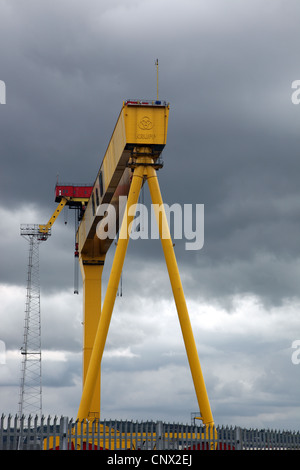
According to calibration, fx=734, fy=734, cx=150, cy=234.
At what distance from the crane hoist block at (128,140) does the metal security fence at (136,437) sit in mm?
11489

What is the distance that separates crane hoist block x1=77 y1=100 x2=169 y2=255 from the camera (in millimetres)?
29328

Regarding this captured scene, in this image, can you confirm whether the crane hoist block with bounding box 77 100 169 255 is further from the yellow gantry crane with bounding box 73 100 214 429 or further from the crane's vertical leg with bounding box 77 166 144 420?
the crane's vertical leg with bounding box 77 166 144 420

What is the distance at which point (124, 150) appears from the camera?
98.4 feet

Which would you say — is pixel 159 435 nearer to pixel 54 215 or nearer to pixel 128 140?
pixel 128 140

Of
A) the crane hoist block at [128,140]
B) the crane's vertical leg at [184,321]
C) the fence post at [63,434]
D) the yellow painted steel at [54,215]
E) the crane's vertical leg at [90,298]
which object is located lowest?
the fence post at [63,434]

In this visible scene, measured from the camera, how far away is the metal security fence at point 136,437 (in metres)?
19.5

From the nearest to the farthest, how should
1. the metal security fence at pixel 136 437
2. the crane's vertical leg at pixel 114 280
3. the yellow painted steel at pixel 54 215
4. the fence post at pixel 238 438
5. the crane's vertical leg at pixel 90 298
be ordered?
the metal security fence at pixel 136 437 → the fence post at pixel 238 438 → the crane's vertical leg at pixel 114 280 → the crane's vertical leg at pixel 90 298 → the yellow painted steel at pixel 54 215

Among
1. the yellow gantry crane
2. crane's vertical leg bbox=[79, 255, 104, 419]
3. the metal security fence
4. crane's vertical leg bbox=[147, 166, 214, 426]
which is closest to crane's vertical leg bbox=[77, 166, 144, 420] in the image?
the yellow gantry crane

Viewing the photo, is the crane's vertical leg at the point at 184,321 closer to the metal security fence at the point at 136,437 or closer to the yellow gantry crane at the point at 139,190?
the yellow gantry crane at the point at 139,190

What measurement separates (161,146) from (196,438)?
39.7 ft

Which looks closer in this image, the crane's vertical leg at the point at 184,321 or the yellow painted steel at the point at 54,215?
the crane's vertical leg at the point at 184,321

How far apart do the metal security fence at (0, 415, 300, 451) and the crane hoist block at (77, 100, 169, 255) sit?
1149cm

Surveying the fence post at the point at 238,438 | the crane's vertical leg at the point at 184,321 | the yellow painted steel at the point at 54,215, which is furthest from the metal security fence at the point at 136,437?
the yellow painted steel at the point at 54,215

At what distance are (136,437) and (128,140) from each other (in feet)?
40.5
